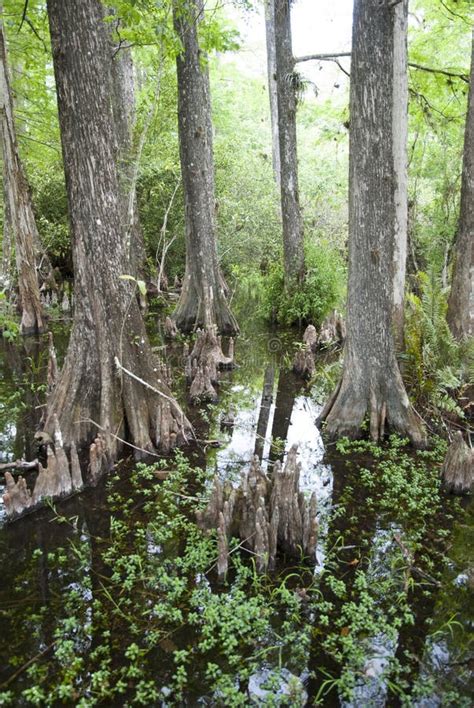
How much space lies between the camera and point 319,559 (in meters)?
3.59

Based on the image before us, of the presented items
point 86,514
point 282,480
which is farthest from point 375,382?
point 86,514

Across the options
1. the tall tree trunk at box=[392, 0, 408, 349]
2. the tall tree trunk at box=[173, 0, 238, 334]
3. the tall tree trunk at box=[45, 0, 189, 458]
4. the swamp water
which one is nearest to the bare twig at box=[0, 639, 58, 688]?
the swamp water

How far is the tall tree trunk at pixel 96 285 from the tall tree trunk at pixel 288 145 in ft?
18.5

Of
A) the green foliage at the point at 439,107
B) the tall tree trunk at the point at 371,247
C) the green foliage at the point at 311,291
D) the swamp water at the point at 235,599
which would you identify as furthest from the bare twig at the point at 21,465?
the green foliage at the point at 311,291

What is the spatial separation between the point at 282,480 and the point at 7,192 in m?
7.96

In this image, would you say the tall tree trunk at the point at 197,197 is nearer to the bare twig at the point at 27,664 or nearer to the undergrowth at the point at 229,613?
the undergrowth at the point at 229,613

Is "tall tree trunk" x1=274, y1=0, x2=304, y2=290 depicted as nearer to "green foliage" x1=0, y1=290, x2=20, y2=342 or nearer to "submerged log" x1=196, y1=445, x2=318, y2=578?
"green foliage" x1=0, y1=290, x2=20, y2=342

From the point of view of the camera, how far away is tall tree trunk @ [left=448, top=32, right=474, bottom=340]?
5.80 meters

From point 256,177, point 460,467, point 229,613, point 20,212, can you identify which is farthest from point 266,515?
point 256,177

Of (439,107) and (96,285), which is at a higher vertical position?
(439,107)

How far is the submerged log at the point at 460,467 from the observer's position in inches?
171

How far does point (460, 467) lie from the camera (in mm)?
4371

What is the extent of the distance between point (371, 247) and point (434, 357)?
154 centimetres

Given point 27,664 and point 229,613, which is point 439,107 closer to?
point 229,613
